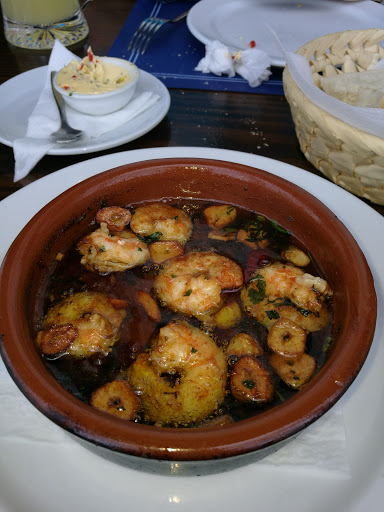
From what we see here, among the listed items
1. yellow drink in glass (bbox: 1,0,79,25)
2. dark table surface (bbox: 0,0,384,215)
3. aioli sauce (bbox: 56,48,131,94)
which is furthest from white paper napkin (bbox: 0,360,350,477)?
yellow drink in glass (bbox: 1,0,79,25)

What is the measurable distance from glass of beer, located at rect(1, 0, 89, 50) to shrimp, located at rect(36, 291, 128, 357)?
2429 millimetres

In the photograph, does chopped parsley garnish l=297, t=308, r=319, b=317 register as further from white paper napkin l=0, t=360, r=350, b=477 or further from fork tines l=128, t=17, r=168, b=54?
fork tines l=128, t=17, r=168, b=54

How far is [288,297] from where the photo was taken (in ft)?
4.65

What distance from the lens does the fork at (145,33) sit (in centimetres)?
314

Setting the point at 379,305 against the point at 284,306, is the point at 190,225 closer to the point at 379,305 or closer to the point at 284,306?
the point at 284,306

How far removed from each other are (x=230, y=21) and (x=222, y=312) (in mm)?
2701

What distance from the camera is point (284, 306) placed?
1384mm

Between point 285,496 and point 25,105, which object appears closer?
point 285,496

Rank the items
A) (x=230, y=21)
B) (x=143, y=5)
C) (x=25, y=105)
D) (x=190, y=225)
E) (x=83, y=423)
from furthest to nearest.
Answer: (x=143, y=5) < (x=230, y=21) < (x=25, y=105) < (x=190, y=225) < (x=83, y=423)

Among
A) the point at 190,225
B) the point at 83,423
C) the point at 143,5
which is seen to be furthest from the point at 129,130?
the point at 143,5

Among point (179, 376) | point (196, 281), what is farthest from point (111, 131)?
point (179, 376)

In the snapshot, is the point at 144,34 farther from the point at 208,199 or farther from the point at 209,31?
the point at 208,199

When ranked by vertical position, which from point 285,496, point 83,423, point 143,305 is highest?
point 83,423

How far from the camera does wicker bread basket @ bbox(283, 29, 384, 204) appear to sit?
1.73 meters
